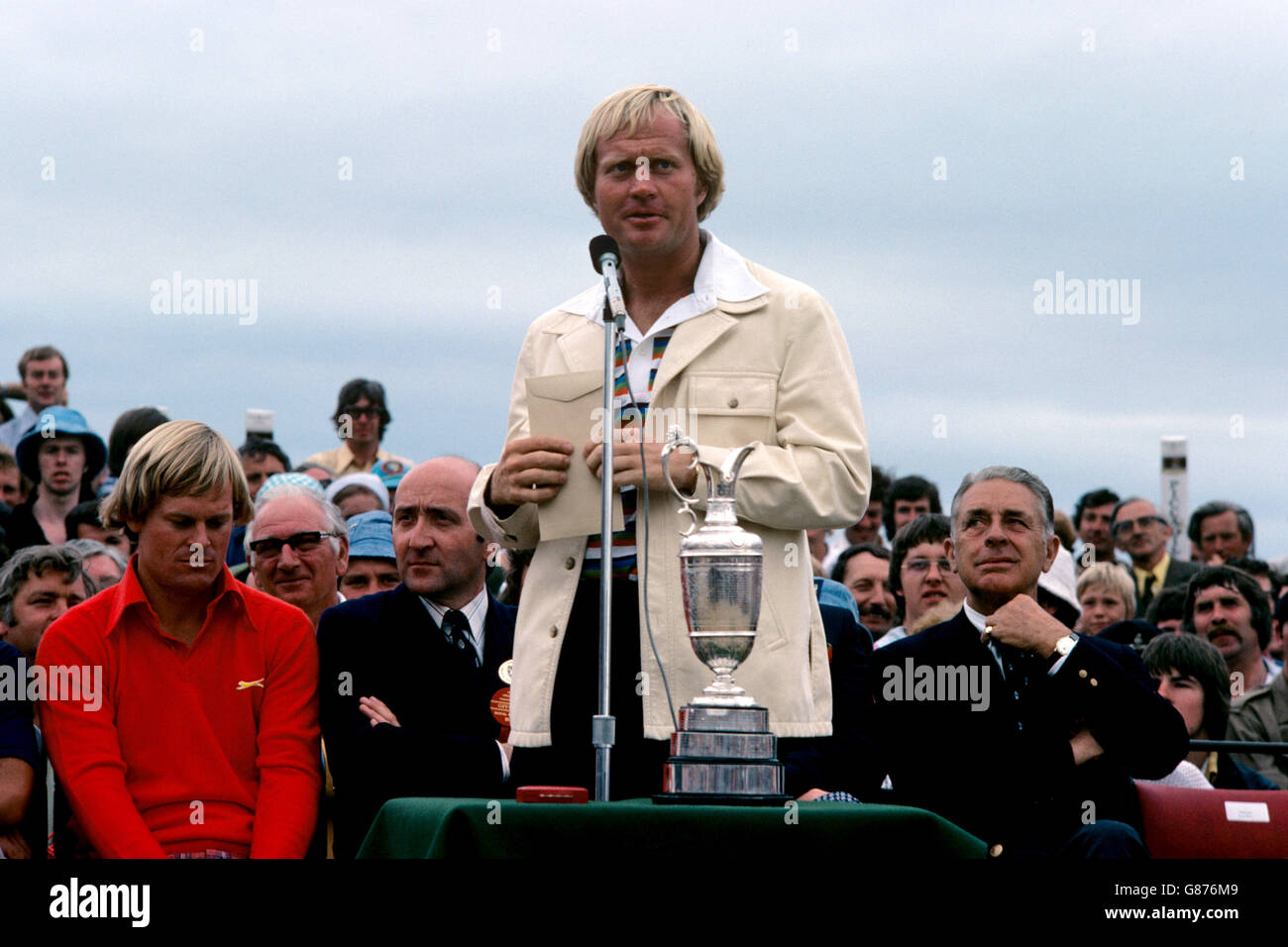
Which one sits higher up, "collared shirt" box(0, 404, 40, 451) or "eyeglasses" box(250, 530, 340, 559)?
"collared shirt" box(0, 404, 40, 451)

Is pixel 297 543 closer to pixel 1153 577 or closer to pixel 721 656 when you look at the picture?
pixel 721 656

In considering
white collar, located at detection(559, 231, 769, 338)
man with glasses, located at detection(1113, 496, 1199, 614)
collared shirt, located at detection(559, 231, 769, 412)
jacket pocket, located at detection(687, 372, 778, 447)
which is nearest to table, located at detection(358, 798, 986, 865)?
jacket pocket, located at detection(687, 372, 778, 447)

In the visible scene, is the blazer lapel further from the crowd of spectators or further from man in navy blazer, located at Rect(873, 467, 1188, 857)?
man in navy blazer, located at Rect(873, 467, 1188, 857)

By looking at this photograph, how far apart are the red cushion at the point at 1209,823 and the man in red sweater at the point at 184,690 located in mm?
2571

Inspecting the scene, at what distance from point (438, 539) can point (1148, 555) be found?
5.98 m

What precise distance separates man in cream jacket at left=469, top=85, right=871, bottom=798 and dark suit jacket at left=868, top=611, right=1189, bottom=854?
1108mm

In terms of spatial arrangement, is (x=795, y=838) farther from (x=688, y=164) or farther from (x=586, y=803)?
(x=688, y=164)

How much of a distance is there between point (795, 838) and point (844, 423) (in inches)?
47.1

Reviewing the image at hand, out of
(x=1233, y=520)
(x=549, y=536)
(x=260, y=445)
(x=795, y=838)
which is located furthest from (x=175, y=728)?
(x=1233, y=520)

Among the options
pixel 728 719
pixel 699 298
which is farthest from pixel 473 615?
pixel 728 719

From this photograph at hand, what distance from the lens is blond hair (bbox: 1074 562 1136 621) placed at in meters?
8.39

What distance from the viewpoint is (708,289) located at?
4062 millimetres

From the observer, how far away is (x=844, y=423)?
392cm
